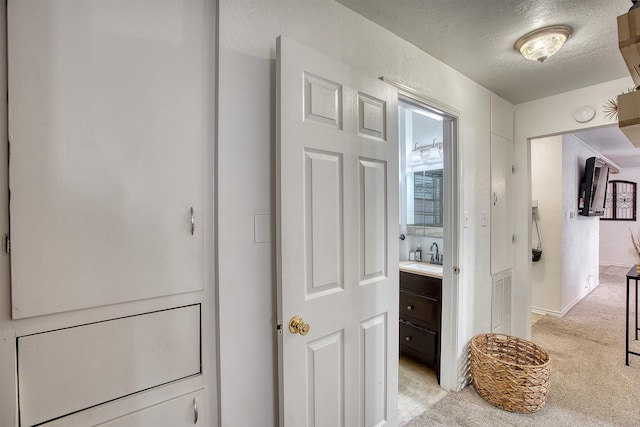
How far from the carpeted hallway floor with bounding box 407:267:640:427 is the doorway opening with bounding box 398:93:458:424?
0.19m

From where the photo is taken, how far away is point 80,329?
0.87m

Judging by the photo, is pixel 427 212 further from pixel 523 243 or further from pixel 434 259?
pixel 523 243

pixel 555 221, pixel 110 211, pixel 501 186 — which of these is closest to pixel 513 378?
pixel 501 186

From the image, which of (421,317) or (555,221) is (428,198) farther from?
(555,221)

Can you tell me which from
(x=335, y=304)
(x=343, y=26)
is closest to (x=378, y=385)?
(x=335, y=304)

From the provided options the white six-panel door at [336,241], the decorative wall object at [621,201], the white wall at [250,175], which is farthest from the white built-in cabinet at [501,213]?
the decorative wall object at [621,201]

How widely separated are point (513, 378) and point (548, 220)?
9.00ft

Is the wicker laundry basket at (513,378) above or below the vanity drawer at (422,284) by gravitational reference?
below

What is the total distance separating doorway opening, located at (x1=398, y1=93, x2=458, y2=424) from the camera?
219 cm

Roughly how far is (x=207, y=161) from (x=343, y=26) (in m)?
1.00

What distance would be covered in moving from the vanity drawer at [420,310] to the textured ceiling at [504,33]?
1.83 meters

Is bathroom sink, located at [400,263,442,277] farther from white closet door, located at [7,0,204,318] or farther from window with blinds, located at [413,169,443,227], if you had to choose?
white closet door, located at [7,0,204,318]

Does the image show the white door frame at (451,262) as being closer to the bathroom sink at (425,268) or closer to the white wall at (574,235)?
the bathroom sink at (425,268)

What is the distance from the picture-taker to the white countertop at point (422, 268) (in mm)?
2461
